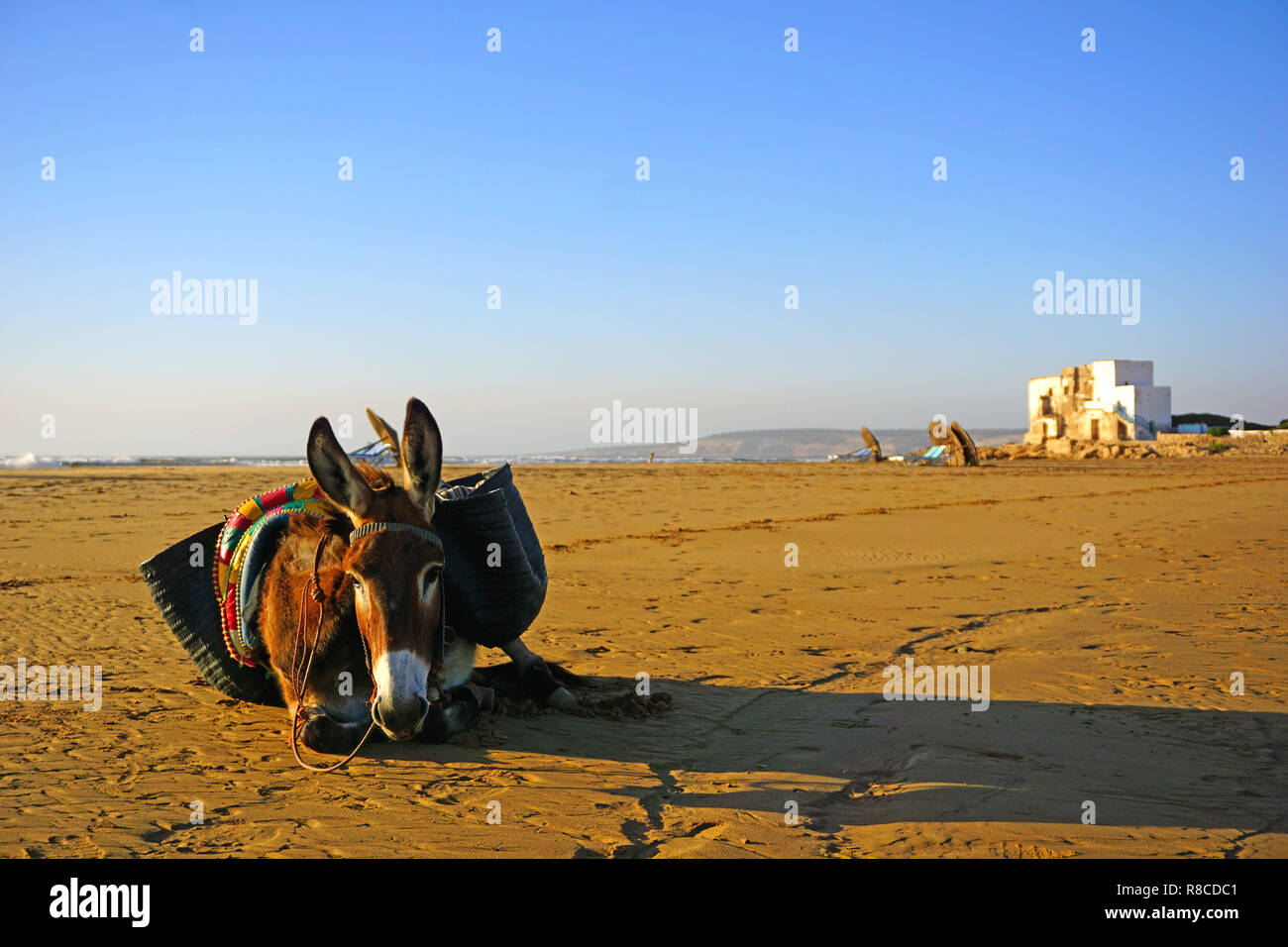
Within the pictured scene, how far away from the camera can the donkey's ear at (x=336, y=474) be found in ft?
12.7

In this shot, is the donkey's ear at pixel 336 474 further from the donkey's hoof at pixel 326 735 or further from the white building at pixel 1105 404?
the white building at pixel 1105 404

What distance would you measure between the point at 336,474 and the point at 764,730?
9.69ft

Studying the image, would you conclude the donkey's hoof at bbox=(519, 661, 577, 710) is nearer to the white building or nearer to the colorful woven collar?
the colorful woven collar

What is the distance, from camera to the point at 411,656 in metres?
3.75

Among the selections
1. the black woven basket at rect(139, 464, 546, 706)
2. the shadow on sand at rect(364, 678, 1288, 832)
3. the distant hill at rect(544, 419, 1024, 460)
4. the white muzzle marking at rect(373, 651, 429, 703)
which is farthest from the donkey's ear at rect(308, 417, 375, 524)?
the distant hill at rect(544, 419, 1024, 460)

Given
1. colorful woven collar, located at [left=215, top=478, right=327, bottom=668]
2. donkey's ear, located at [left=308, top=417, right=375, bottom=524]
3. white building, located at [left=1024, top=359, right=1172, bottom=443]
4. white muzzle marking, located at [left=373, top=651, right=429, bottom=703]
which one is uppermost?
white building, located at [left=1024, top=359, right=1172, bottom=443]

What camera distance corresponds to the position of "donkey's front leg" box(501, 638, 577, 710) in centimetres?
571

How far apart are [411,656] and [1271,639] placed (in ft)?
24.7
